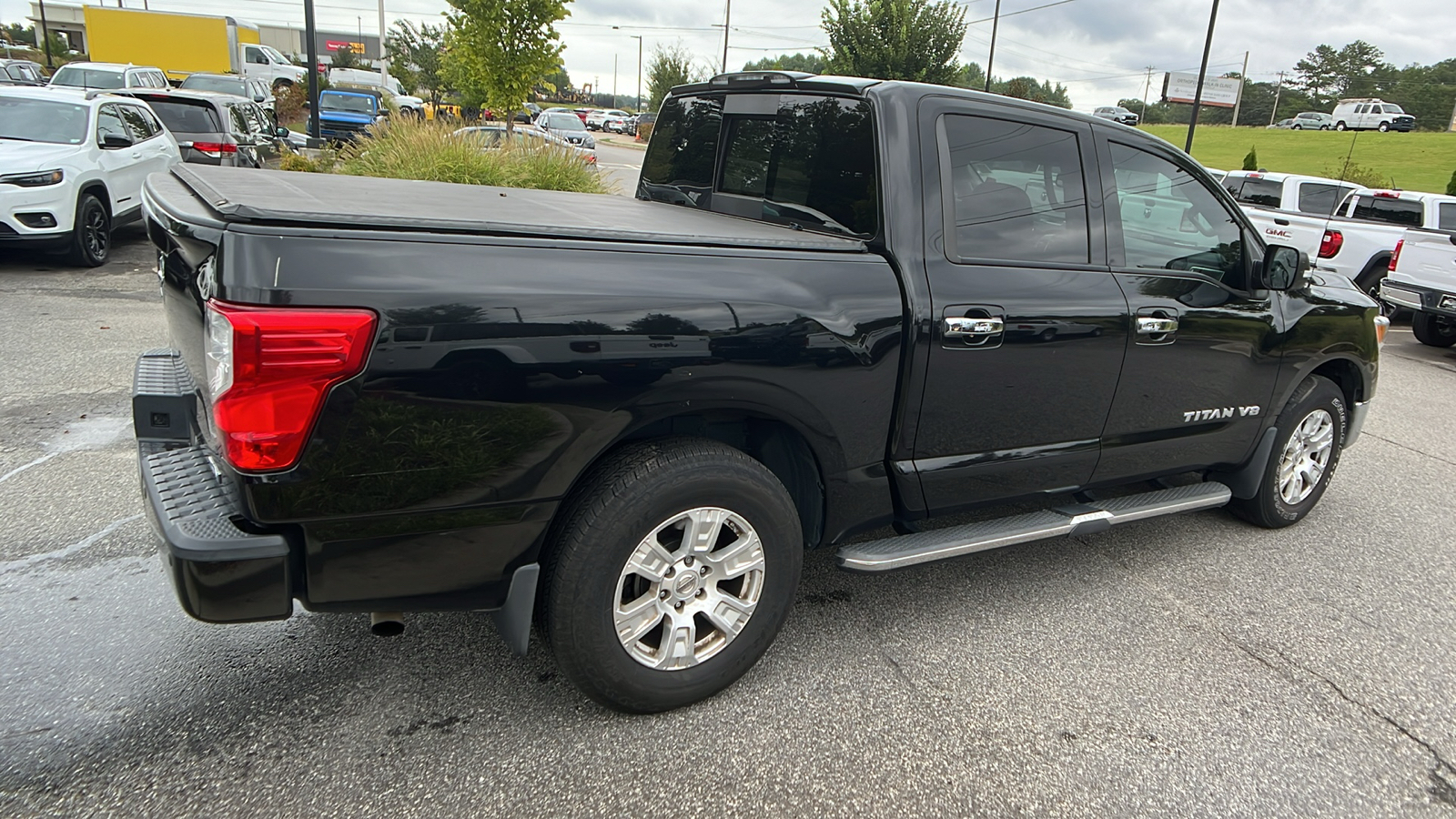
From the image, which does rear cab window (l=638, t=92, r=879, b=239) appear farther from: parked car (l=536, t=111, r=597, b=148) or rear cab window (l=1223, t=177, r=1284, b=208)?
parked car (l=536, t=111, r=597, b=148)

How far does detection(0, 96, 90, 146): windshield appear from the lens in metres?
9.22

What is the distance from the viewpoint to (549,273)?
91.0 inches

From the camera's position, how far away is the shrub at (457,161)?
30.8 ft

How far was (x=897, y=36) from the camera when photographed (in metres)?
27.3

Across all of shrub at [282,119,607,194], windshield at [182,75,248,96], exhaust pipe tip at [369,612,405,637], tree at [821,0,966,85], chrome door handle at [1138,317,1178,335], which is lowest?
exhaust pipe tip at [369,612,405,637]

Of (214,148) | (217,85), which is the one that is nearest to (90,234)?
(214,148)

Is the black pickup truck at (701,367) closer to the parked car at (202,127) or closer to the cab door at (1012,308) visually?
the cab door at (1012,308)

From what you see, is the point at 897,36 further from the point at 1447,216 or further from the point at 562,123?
the point at 1447,216

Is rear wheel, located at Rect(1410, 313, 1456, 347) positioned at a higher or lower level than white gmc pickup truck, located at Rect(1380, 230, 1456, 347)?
lower

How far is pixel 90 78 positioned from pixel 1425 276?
25824 mm

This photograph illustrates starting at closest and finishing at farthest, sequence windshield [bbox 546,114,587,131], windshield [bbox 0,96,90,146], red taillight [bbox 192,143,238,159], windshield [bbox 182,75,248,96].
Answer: windshield [bbox 0,96,90,146] < red taillight [bbox 192,143,238,159] < windshield [bbox 182,75,248,96] < windshield [bbox 546,114,587,131]

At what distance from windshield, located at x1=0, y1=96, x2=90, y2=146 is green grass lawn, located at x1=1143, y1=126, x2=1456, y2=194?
38096 millimetres

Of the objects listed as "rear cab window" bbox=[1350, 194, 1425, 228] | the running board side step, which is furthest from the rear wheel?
the running board side step

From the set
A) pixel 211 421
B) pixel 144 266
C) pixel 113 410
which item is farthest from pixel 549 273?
pixel 144 266
